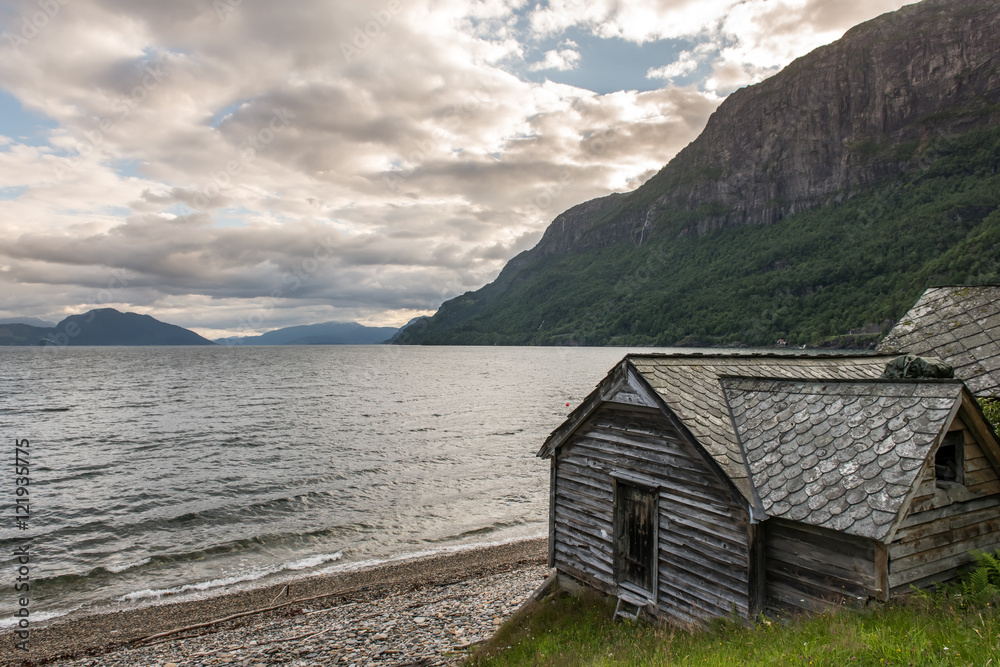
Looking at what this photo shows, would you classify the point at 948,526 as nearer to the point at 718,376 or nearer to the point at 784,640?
the point at 784,640

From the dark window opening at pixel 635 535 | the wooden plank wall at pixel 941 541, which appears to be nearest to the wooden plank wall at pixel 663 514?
the dark window opening at pixel 635 535

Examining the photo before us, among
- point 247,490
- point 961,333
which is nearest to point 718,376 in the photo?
point 961,333

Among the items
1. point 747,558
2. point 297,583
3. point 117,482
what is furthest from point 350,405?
point 747,558

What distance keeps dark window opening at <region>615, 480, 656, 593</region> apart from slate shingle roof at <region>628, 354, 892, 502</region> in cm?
191

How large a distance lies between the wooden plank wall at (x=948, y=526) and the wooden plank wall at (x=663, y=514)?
7.41ft

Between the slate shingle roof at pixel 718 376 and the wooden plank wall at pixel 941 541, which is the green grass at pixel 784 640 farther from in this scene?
the slate shingle roof at pixel 718 376

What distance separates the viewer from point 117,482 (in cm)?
3170

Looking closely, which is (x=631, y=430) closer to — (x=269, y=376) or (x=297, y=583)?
(x=297, y=583)

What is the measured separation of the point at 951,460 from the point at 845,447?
79.5 inches

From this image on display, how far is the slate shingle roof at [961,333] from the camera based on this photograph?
1334 cm

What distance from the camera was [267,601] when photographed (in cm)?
1822

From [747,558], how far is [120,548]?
25.4 meters

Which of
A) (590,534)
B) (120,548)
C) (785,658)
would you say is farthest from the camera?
(120,548)

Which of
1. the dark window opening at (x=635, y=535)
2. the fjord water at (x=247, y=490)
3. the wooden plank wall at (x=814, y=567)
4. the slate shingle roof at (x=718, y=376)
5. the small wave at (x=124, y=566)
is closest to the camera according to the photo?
the wooden plank wall at (x=814, y=567)
